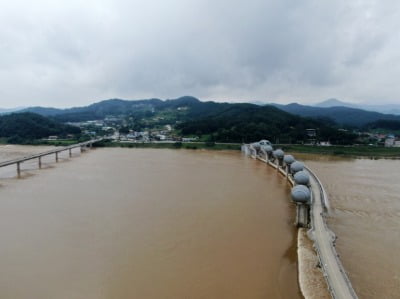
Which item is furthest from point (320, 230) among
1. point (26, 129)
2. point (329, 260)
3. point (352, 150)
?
point (26, 129)

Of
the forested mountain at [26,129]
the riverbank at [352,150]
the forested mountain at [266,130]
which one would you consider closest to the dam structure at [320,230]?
the riverbank at [352,150]

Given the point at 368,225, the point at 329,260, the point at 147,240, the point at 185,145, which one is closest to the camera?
the point at 329,260

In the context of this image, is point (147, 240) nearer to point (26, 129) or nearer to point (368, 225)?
point (368, 225)

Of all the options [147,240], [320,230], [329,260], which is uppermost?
[320,230]

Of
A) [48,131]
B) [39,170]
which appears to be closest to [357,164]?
[39,170]

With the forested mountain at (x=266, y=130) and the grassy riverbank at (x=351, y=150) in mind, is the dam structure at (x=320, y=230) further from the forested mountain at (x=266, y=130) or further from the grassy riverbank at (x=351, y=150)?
the forested mountain at (x=266, y=130)

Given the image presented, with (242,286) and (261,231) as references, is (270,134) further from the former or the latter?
(242,286)

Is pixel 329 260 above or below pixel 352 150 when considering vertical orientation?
below
